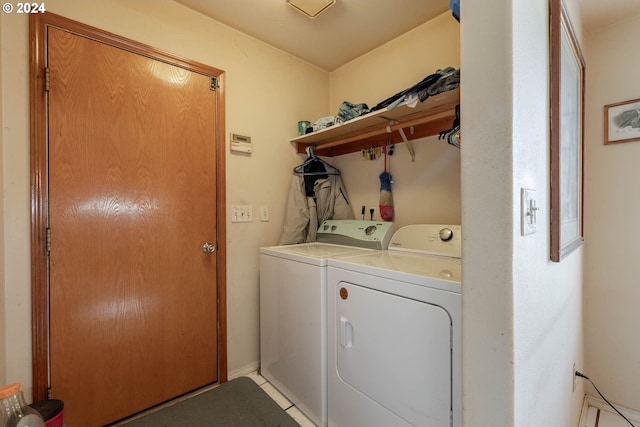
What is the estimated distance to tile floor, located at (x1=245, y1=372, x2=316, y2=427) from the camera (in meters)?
1.59

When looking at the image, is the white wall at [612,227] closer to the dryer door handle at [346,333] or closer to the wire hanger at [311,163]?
the dryer door handle at [346,333]

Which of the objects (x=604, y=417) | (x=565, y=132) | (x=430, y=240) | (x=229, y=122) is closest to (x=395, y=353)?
(x=430, y=240)

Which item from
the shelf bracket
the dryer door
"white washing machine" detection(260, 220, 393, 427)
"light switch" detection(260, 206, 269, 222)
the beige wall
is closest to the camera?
the dryer door

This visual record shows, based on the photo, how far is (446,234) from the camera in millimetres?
1602

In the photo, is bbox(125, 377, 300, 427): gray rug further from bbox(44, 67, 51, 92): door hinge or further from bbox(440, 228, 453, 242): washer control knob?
bbox(44, 67, 51, 92): door hinge

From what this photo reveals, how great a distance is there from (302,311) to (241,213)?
2.79ft

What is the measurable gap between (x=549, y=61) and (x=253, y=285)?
6.71 ft

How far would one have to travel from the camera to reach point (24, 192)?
1.33 meters

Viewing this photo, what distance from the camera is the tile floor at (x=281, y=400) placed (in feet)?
5.22

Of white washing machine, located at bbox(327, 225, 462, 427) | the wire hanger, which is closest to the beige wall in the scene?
white washing machine, located at bbox(327, 225, 462, 427)

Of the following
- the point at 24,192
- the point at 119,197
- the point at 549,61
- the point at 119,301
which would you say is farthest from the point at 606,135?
the point at 24,192

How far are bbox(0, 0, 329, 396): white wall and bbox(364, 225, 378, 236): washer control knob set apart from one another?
728mm

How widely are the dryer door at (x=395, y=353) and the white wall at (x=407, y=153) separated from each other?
0.94 m

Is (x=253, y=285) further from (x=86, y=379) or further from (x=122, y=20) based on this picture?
(x=122, y=20)
